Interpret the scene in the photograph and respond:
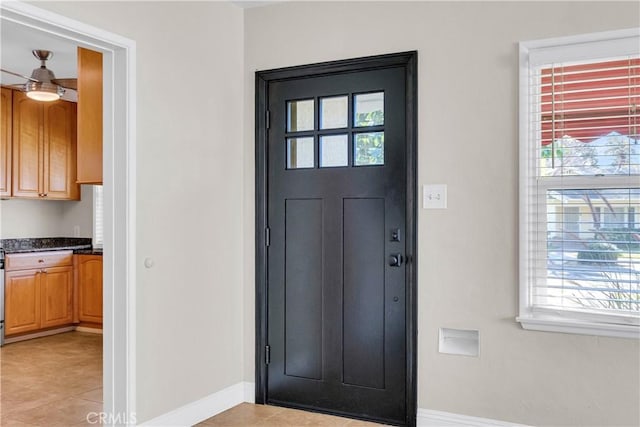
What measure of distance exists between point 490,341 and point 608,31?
164 centimetres

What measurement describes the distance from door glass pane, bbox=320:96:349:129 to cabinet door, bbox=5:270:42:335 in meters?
3.63

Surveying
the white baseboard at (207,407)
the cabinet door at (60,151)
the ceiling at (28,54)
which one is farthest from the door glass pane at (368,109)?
the cabinet door at (60,151)

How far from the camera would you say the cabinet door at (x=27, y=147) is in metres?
5.62

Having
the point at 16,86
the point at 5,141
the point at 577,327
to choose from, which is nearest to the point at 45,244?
the point at 5,141

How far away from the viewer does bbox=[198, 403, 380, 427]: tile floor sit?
3.21m

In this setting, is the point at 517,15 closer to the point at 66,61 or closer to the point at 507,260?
the point at 507,260

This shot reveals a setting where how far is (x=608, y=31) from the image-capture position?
104 inches

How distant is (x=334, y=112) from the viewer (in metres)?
3.39

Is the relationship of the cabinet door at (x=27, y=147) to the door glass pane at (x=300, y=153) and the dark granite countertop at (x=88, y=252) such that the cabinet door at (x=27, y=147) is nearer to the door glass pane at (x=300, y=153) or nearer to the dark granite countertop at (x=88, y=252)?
the dark granite countertop at (x=88, y=252)

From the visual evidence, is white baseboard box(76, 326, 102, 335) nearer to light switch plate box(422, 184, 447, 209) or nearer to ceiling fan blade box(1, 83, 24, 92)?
ceiling fan blade box(1, 83, 24, 92)

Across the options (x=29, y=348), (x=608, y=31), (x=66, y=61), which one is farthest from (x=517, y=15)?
(x=29, y=348)

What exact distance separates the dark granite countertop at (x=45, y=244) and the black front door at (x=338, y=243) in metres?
3.11

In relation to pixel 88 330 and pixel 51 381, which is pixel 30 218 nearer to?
pixel 88 330

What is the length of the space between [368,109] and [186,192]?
1169mm
